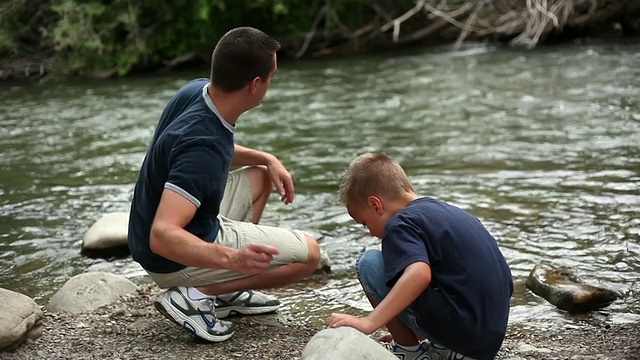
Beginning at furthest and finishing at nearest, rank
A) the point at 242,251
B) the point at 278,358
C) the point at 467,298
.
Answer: the point at 278,358 < the point at 242,251 < the point at 467,298

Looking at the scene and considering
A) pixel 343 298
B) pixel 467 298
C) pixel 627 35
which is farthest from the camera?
pixel 627 35

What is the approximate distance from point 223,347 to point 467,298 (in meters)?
1.13

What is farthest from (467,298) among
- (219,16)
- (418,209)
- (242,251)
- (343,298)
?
(219,16)

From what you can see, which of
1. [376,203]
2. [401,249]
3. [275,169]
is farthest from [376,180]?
[275,169]

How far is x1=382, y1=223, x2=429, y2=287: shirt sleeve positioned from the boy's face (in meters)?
0.16

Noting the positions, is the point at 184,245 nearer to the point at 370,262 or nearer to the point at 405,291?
the point at 370,262

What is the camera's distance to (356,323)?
9.87 feet

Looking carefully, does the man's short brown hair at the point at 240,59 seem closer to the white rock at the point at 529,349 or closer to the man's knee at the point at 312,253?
the man's knee at the point at 312,253

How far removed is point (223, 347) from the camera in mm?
3637

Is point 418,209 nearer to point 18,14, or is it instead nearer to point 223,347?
point 223,347

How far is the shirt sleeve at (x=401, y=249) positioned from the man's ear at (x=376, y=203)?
16 cm

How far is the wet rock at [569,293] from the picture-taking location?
425 centimetres

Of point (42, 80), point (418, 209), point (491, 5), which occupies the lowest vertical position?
point (42, 80)

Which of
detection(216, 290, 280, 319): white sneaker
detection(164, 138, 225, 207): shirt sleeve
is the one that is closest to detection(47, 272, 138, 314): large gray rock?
detection(216, 290, 280, 319): white sneaker
